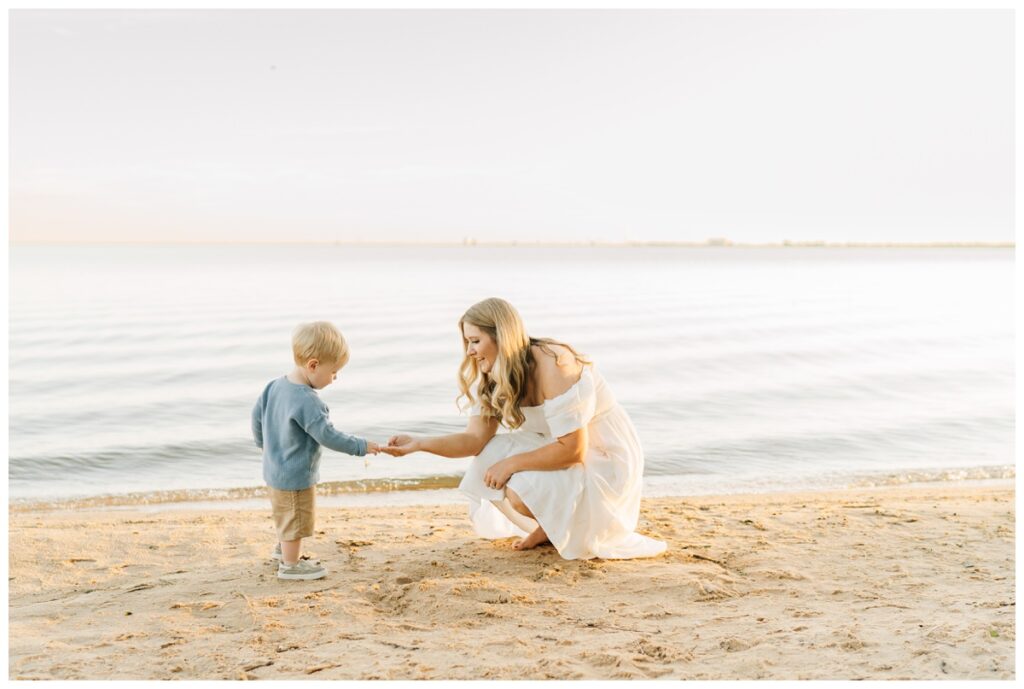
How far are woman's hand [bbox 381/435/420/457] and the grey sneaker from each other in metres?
0.73

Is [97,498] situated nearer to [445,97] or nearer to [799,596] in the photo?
[799,596]

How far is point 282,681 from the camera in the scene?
344 cm

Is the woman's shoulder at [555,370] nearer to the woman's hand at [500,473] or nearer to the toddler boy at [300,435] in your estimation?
the woman's hand at [500,473]

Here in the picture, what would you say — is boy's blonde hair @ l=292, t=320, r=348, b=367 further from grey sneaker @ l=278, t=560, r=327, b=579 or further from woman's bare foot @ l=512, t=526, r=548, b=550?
woman's bare foot @ l=512, t=526, r=548, b=550

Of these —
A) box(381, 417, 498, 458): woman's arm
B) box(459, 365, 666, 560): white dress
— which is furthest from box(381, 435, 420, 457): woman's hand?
box(459, 365, 666, 560): white dress

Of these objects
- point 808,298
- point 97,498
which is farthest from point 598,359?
point 808,298

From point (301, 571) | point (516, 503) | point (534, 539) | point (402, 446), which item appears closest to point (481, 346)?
point (402, 446)

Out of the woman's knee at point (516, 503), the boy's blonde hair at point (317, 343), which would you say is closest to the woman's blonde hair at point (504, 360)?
the woman's knee at point (516, 503)

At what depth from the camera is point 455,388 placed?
1252 cm

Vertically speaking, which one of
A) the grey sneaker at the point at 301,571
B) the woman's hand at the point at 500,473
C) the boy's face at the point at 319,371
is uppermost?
the boy's face at the point at 319,371

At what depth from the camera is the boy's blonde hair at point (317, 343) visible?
14.9 ft

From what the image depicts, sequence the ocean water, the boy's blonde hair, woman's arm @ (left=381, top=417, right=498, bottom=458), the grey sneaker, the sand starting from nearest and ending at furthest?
the sand, the boy's blonde hair, the grey sneaker, woman's arm @ (left=381, top=417, right=498, bottom=458), the ocean water

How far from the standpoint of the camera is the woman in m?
4.74

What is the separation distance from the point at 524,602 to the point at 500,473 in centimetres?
76
